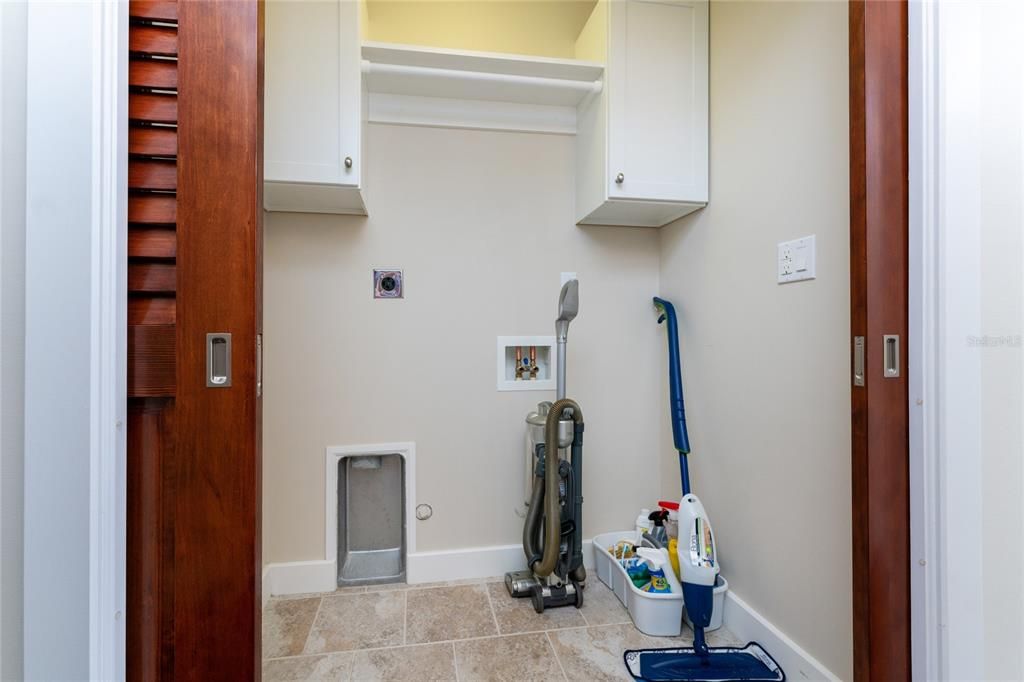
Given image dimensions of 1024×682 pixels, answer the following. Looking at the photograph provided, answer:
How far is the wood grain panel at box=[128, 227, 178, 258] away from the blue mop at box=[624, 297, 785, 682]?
1546 millimetres

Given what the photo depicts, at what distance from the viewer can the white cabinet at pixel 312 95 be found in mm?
1550

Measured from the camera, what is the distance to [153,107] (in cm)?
66

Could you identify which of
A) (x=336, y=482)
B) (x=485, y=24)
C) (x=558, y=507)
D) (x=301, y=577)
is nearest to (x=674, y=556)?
(x=558, y=507)

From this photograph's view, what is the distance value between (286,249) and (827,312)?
1900mm

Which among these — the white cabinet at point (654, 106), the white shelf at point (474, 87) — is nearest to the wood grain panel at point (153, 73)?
the white shelf at point (474, 87)

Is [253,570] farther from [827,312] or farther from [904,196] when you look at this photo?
[827,312]

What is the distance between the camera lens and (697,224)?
1.86 meters

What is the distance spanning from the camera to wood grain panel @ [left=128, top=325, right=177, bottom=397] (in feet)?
2.14

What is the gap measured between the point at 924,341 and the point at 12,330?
138cm

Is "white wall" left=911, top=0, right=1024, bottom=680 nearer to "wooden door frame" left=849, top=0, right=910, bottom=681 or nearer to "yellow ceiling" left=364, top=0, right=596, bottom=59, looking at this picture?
"wooden door frame" left=849, top=0, right=910, bottom=681

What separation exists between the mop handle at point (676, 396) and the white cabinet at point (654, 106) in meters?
0.46

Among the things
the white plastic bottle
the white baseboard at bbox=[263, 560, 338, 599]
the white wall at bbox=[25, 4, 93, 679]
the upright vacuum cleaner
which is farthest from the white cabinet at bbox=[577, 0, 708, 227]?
the white baseboard at bbox=[263, 560, 338, 599]

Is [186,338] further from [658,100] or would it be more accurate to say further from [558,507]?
[658,100]

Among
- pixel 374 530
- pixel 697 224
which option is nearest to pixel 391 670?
pixel 374 530
